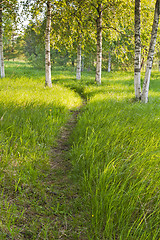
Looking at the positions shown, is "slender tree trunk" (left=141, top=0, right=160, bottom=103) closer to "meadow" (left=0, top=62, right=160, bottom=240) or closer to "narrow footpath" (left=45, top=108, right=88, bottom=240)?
"meadow" (left=0, top=62, right=160, bottom=240)

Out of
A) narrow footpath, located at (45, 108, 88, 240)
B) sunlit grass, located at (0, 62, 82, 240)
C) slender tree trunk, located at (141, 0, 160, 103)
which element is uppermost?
slender tree trunk, located at (141, 0, 160, 103)

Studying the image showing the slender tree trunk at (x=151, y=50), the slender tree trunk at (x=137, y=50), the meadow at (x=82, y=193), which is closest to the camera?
the meadow at (x=82, y=193)

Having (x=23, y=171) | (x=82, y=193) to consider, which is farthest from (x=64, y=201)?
(x=23, y=171)

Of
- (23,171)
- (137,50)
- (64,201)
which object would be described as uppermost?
(137,50)

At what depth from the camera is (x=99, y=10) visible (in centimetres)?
1208

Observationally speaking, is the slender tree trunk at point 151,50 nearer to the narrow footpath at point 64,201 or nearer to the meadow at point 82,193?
the meadow at point 82,193

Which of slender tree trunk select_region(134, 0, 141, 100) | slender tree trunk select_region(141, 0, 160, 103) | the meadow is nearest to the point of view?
the meadow

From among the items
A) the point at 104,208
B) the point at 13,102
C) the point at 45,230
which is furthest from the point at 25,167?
the point at 13,102

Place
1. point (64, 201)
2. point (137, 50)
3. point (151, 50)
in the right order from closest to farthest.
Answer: point (64, 201), point (151, 50), point (137, 50)

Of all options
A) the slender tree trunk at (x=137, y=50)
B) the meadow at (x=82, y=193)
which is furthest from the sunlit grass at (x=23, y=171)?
the slender tree trunk at (x=137, y=50)

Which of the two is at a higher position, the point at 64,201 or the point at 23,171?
the point at 23,171

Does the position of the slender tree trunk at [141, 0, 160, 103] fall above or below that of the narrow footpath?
above

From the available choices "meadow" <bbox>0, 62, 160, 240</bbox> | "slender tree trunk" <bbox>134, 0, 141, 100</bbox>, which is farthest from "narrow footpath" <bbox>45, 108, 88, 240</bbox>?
"slender tree trunk" <bbox>134, 0, 141, 100</bbox>

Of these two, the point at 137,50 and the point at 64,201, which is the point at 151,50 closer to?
the point at 137,50
